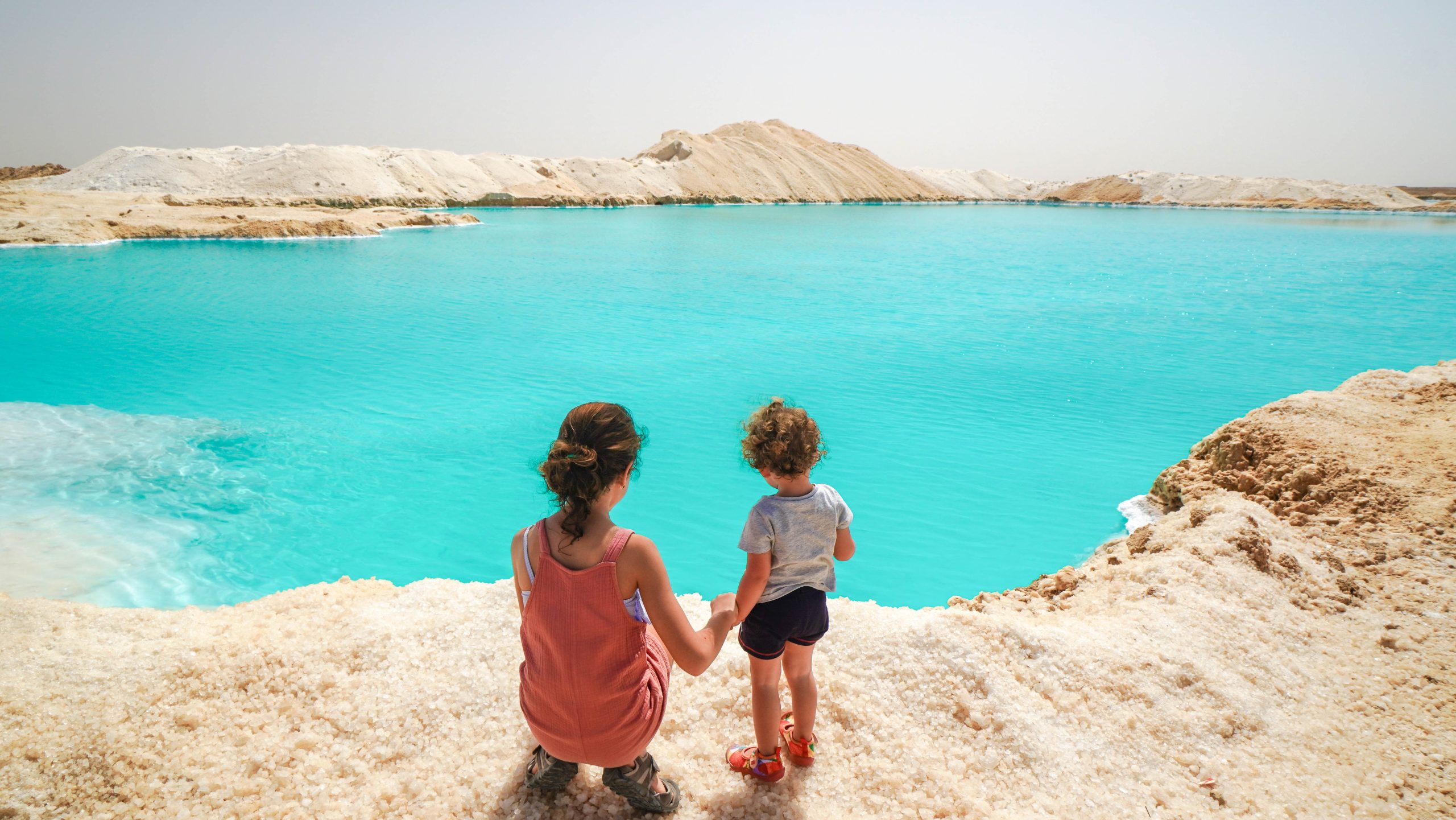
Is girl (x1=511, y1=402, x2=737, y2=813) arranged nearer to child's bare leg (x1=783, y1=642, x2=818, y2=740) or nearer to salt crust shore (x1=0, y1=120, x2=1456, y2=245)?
child's bare leg (x1=783, y1=642, x2=818, y2=740)

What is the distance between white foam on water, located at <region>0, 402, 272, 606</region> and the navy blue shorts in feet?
16.9

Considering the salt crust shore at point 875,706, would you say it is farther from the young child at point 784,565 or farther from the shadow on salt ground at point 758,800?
the young child at point 784,565

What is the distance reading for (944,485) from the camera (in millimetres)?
7457

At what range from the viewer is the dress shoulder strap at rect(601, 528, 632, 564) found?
1.82 m

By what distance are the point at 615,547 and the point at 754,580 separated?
518 mm

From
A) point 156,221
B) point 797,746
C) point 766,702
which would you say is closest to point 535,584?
point 766,702

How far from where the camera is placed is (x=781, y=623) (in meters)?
2.24

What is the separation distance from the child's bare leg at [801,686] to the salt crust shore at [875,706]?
18cm

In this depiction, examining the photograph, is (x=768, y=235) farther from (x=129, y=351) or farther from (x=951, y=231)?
(x=129, y=351)

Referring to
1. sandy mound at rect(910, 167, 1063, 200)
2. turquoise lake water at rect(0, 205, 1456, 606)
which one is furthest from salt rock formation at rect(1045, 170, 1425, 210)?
turquoise lake water at rect(0, 205, 1456, 606)

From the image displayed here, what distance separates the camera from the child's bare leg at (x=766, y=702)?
2.26 m

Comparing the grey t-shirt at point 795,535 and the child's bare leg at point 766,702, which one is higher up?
the grey t-shirt at point 795,535

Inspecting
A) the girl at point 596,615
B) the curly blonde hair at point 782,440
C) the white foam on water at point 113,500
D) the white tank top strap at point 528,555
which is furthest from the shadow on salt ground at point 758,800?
the white foam on water at point 113,500

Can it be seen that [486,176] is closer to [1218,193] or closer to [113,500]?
[113,500]
